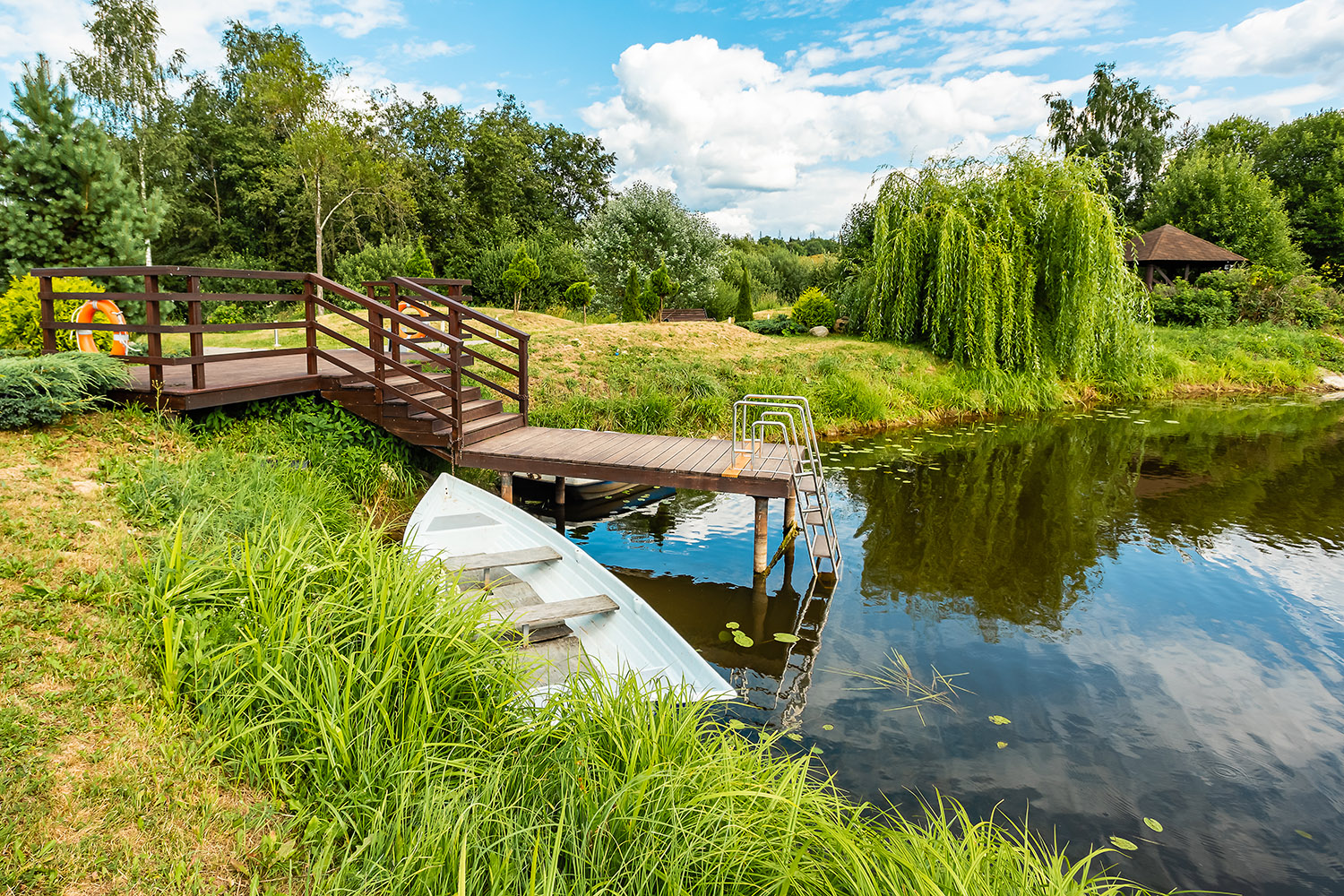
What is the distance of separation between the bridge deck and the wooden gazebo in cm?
2658

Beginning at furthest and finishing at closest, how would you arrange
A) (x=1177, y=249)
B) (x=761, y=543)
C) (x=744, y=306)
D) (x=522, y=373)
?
1. (x=1177, y=249)
2. (x=744, y=306)
3. (x=522, y=373)
4. (x=761, y=543)

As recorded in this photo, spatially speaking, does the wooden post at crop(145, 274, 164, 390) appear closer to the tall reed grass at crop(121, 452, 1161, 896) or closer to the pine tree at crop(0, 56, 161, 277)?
the tall reed grass at crop(121, 452, 1161, 896)

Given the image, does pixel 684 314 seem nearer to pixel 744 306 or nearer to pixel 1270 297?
pixel 744 306

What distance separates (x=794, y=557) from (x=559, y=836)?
18.3 feet

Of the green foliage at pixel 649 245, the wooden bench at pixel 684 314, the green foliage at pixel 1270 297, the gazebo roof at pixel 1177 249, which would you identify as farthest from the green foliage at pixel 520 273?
the green foliage at pixel 1270 297

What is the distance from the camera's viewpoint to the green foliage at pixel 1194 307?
2331 centimetres

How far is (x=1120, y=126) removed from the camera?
37.4 meters

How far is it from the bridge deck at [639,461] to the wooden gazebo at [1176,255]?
2658cm

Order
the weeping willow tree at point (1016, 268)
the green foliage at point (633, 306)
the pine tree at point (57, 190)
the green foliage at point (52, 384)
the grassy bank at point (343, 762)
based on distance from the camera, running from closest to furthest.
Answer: the grassy bank at point (343, 762), the green foliage at point (52, 384), the pine tree at point (57, 190), the weeping willow tree at point (1016, 268), the green foliage at point (633, 306)

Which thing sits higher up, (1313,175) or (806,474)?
(1313,175)

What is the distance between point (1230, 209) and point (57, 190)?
1537 inches

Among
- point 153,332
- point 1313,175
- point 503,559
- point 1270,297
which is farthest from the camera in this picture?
point 1313,175

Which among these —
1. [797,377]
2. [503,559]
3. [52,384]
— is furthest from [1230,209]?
[52,384]

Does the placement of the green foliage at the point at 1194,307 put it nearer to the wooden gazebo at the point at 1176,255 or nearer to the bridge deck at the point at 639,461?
the wooden gazebo at the point at 1176,255
